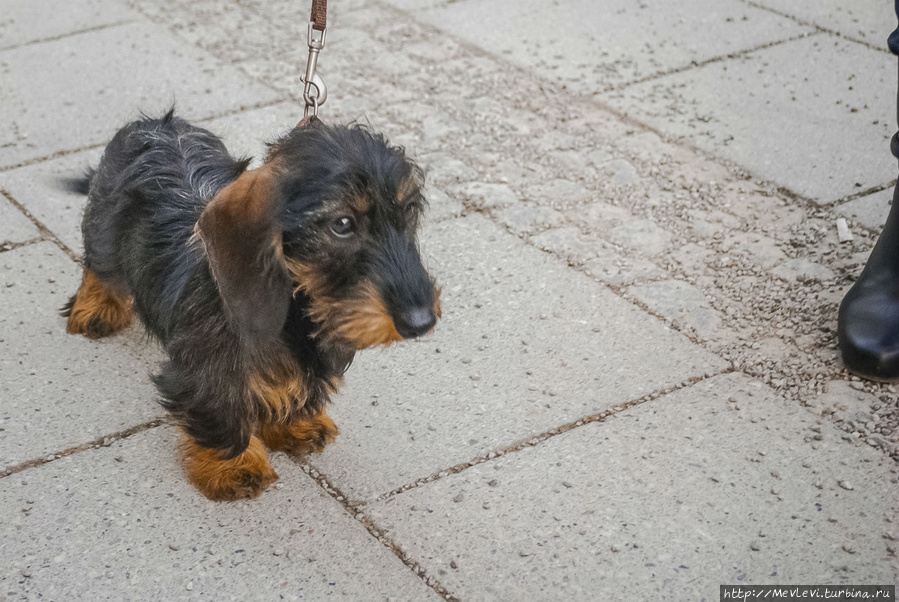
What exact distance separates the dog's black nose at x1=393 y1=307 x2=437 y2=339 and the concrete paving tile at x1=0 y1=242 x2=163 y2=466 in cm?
150

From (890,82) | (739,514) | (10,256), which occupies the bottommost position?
(10,256)

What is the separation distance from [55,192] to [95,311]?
1.35 metres

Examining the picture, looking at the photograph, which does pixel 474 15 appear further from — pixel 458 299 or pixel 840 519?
pixel 840 519

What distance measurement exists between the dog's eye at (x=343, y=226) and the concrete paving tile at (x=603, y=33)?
3.80 m

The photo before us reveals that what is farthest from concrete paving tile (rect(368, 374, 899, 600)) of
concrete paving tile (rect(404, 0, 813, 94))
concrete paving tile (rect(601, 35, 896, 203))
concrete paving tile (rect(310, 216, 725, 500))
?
concrete paving tile (rect(404, 0, 813, 94))

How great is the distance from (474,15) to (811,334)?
13.4ft

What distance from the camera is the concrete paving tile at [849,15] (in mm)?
6691

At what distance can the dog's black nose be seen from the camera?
2584 millimetres

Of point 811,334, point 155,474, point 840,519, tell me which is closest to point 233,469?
point 155,474

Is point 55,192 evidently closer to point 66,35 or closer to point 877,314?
point 66,35

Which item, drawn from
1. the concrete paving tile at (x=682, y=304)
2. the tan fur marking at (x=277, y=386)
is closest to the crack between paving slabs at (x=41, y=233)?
the tan fur marking at (x=277, y=386)

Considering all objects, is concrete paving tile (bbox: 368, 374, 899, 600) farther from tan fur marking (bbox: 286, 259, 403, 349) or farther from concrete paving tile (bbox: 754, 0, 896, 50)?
concrete paving tile (bbox: 754, 0, 896, 50)

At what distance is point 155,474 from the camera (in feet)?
11.1

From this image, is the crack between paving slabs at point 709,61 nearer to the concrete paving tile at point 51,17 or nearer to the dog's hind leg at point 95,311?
the dog's hind leg at point 95,311
